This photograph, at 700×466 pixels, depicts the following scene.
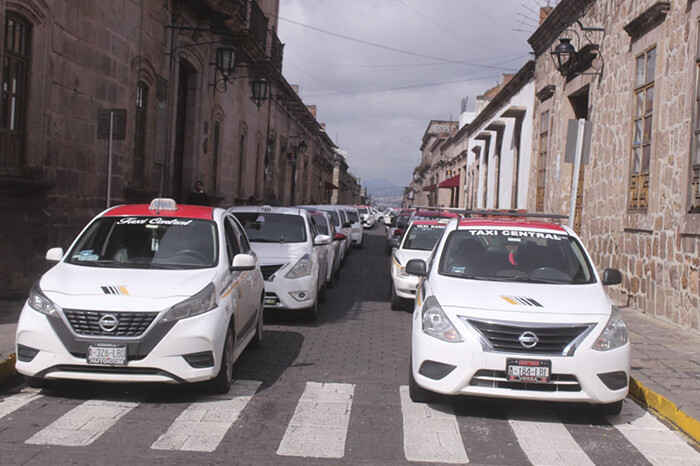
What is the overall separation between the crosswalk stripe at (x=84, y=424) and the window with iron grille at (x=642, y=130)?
9993mm

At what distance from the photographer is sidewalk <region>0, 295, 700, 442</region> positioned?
6.38 metres

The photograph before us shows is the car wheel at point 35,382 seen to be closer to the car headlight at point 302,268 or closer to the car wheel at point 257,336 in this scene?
the car wheel at point 257,336

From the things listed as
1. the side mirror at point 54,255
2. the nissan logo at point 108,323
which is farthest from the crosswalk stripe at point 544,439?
the side mirror at point 54,255

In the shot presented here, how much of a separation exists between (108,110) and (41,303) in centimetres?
473

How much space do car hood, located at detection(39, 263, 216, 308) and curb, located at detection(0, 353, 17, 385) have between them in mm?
917

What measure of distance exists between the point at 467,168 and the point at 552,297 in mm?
39181

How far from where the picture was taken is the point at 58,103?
40.0 feet

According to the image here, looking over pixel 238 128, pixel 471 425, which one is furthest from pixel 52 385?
pixel 238 128

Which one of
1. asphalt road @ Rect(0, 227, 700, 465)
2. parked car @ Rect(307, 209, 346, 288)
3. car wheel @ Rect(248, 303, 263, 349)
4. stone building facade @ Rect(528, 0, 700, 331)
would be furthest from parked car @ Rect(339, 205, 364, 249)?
asphalt road @ Rect(0, 227, 700, 465)

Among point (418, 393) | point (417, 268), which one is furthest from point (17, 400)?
point (417, 268)

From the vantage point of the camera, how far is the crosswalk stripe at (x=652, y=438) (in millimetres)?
5277

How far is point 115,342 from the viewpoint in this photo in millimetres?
5844

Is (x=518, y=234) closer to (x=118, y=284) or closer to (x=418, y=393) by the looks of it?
(x=418, y=393)

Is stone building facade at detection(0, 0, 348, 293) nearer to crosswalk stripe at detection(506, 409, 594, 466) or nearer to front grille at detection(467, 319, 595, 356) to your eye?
front grille at detection(467, 319, 595, 356)
